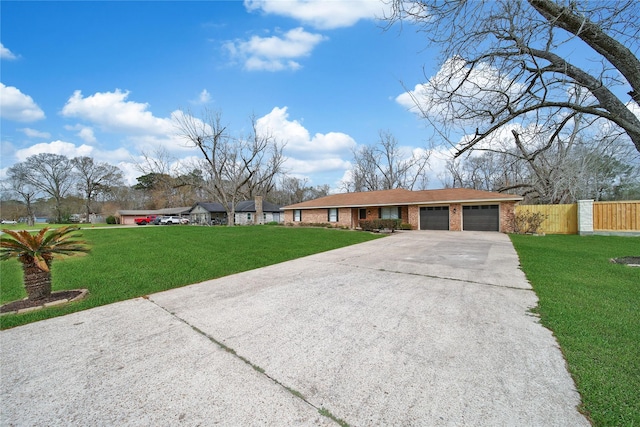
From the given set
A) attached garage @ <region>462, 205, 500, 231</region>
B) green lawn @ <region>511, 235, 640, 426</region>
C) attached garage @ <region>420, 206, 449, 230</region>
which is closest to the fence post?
attached garage @ <region>462, 205, 500, 231</region>

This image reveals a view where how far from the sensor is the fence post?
15.0m

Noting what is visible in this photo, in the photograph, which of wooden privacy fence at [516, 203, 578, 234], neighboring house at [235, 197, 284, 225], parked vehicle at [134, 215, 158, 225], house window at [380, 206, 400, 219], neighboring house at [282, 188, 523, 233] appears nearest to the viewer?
wooden privacy fence at [516, 203, 578, 234]

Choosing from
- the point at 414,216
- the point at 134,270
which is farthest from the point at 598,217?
the point at 134,270

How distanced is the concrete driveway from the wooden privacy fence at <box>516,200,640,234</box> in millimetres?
15668

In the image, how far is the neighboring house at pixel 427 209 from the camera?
1792 cm

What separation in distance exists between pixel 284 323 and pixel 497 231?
1890 centimetres

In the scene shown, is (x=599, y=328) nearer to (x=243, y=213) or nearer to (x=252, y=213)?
(x=252, y=213)

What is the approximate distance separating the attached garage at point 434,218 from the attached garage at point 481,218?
1153mm

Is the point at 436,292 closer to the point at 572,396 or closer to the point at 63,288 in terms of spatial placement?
the point at 572,396

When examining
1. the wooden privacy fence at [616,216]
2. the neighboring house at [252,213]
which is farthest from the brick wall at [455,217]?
the neighboring house at [252,213]

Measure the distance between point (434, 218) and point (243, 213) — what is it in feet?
82.9

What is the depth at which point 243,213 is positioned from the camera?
36906 millimetres

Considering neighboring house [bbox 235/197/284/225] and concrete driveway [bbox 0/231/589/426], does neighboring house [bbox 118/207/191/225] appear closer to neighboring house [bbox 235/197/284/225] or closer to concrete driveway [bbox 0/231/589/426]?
neighboring house [bbox 235/197/284/225]

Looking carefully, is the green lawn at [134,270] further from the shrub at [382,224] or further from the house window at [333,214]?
the house window at [333,214]
